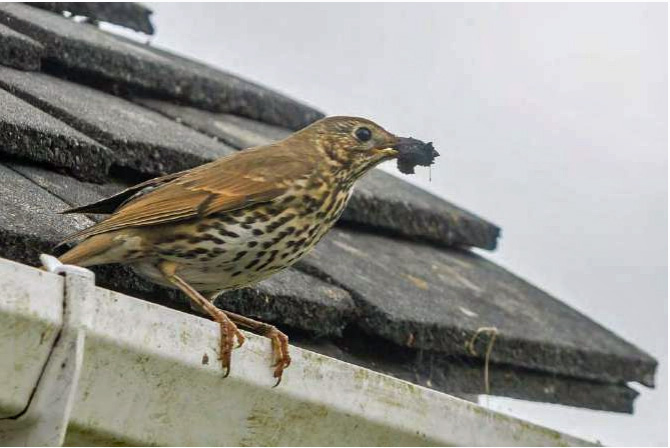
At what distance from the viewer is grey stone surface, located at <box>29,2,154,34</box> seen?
604 cm

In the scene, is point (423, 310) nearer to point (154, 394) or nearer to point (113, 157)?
point (113, 157)

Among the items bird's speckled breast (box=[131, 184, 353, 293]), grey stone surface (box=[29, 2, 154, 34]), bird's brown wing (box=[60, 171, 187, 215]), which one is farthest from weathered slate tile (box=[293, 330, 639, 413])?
grey stone surface (box=[29, 2, 154, 34])

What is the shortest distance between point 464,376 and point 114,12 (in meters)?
2.58

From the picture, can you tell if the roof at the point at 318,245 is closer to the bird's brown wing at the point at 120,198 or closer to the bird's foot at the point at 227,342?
the bird's brown wing at the point at 120,198

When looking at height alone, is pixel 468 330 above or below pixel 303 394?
above

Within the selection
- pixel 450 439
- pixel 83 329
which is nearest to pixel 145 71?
pixel 450 439

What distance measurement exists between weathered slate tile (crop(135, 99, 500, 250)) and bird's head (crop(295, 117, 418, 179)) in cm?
26

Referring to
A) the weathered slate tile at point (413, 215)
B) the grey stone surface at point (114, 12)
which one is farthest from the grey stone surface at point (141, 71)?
the weathered slate tile at point (413, 215)

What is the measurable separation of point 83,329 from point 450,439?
3.18ft

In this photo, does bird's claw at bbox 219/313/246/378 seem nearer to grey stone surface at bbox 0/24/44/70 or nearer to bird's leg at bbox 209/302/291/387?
bird's leg at bbox 209/302/291/387

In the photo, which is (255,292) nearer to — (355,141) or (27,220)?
(27,220)

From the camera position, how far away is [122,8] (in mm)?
6449

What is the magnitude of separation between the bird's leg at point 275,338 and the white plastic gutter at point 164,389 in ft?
0.06

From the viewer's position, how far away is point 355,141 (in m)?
4.79
